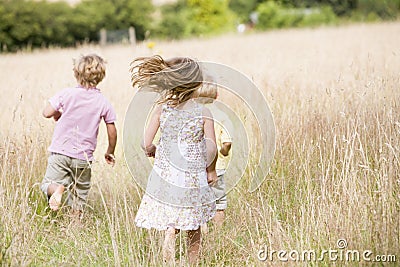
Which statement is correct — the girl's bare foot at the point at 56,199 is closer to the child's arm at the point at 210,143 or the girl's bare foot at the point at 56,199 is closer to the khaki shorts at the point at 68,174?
the khaki shorts at the point at 68,174

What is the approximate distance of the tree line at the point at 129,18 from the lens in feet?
78.9

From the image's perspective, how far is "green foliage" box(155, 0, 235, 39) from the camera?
28.3m

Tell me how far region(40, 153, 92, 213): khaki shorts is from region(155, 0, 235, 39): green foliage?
23.9 meters

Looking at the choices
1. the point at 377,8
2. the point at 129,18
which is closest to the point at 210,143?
the point at 129,18

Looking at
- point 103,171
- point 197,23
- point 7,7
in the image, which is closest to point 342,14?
point 197,23

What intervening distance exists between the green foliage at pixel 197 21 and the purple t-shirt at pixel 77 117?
78.2ft

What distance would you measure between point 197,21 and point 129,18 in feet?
12.5

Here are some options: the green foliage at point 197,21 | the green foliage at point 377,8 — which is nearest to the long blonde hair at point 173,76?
the green foliage at point 197,21

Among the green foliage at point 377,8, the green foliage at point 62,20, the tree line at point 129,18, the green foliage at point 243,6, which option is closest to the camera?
the green foliage at point 62,20

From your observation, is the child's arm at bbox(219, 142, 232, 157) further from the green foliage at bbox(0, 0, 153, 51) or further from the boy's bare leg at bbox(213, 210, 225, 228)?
the green foliage at bbox(0, 0, 153, 51)

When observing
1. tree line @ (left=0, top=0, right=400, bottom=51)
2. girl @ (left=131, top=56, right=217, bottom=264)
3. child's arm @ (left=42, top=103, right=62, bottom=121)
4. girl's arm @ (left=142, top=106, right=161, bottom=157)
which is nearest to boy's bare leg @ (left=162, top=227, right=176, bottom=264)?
girl @ (left=131, top=56, right=217, bottom=264)

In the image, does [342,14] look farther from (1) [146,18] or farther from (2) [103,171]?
(2) [103,171]

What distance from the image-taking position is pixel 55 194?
12.6 feet

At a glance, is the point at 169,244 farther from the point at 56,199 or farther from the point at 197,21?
the point at 197,21
